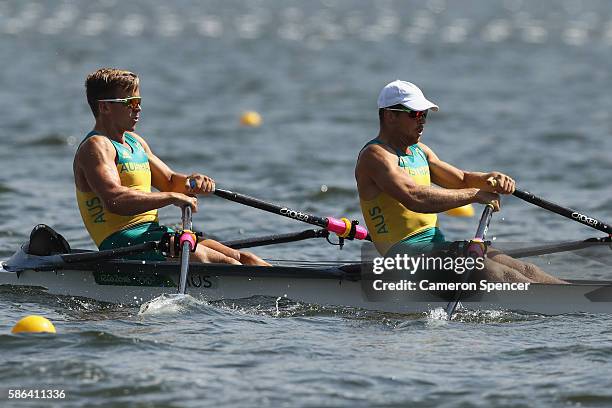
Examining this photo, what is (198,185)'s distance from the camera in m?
8.86

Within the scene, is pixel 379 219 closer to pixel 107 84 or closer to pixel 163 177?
pixel 163 177

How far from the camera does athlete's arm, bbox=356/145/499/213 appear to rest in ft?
27.9

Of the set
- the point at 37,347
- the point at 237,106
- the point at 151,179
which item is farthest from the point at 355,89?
the point at 37,347

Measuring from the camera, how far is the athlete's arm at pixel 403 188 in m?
8.52

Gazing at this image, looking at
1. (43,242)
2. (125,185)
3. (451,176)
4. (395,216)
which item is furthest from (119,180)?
(451,176)

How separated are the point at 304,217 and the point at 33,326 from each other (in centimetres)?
237

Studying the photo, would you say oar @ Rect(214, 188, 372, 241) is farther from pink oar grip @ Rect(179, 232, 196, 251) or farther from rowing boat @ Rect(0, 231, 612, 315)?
pink oar grip @ Rect(179, 232, 196, 251)

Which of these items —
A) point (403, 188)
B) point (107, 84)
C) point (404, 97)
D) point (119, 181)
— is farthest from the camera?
point (107, 84)

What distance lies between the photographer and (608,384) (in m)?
7.19

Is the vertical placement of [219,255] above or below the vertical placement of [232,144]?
below

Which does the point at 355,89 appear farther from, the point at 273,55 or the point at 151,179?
the point at 151,179

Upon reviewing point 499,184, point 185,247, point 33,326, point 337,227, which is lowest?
point 33,326

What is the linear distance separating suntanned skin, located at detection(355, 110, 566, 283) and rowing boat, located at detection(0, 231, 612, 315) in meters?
0.15

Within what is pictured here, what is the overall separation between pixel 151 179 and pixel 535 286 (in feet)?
10.1
